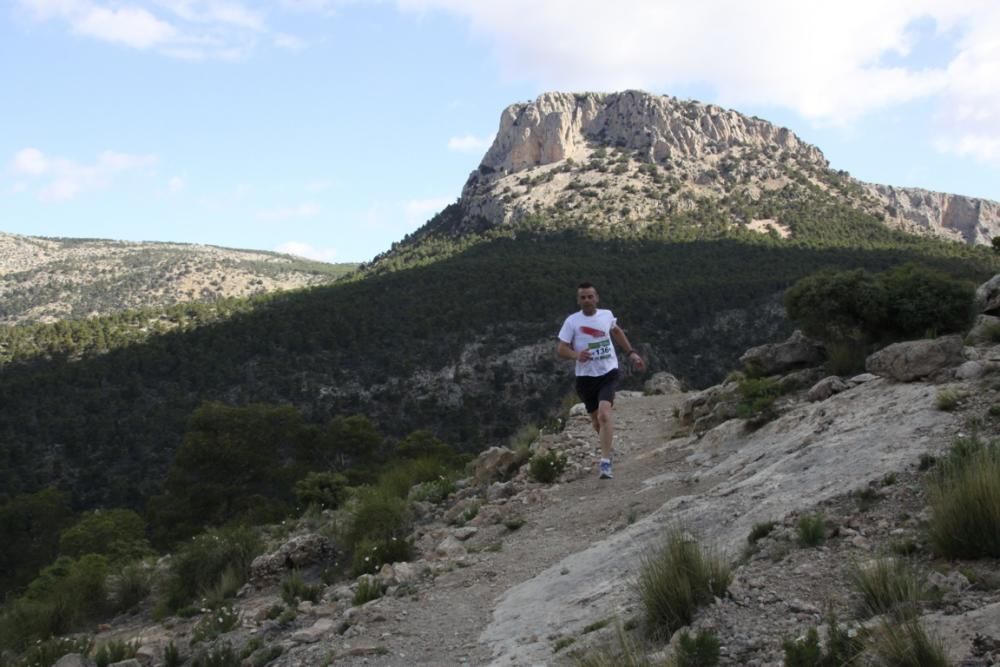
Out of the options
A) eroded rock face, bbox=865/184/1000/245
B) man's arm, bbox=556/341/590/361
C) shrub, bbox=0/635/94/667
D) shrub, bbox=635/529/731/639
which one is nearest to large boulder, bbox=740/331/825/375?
man's arm, bbox=556/341/590/361

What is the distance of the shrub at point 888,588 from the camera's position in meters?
2.88

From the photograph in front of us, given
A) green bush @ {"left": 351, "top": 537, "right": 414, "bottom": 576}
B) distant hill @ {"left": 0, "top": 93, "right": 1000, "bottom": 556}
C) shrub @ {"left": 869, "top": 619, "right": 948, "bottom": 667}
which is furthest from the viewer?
distant hill @ {"left": 0, "top": 93, "right": 1000, "bottom": 556}

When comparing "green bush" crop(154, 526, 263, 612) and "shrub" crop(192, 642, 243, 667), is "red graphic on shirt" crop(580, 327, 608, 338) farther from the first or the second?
"green bush" crop(154, 526, 263, 612)

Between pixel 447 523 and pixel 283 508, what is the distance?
13045 millimetres

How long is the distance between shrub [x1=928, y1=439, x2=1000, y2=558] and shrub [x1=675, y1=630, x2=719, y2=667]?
1.40m

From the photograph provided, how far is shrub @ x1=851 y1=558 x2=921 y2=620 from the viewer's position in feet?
9.45

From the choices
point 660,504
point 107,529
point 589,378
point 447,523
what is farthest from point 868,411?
point 107,529

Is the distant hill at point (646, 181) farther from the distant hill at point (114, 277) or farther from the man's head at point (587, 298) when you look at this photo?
the man's head at point (587, 298)

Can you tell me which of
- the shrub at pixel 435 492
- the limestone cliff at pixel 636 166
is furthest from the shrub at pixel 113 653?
the limestone cliff at pixel 636 166

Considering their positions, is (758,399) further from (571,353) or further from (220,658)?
(220,658)

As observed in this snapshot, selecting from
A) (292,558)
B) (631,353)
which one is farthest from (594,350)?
(292,558)

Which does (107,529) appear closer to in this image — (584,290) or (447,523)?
(447,523)

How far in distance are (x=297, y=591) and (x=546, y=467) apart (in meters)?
3.68

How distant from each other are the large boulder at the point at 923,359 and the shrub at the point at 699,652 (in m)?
5.64
